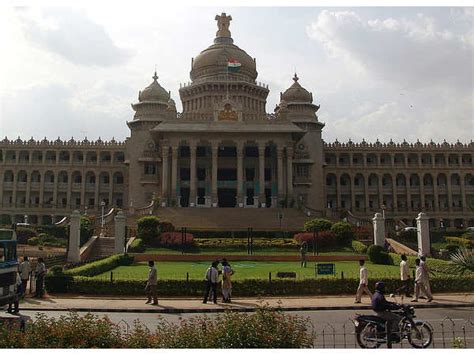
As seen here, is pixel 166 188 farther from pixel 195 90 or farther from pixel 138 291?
pixel 138 291

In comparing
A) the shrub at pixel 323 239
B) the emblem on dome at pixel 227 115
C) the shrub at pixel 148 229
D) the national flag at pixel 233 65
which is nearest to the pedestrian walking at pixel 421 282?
the shrub at pixel 323 239

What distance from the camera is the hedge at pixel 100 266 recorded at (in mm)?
20850

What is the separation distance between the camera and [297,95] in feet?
224


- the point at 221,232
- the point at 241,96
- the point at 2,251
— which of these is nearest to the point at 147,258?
the point at 221,232

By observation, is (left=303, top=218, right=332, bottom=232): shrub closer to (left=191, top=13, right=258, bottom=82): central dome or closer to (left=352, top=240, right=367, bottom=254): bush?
(left=352, top=240, right=367, bottom=254): bush

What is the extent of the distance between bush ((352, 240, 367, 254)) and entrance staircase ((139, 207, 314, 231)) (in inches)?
292

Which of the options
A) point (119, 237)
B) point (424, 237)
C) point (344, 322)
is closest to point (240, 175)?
point (119, 237)

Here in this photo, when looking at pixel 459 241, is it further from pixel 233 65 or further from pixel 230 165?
pixel 233 65

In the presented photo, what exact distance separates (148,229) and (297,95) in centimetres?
3948

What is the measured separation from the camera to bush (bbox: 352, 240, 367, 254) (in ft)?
107

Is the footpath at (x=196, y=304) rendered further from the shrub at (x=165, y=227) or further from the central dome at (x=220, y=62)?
the central dome at (x=220, y=62)

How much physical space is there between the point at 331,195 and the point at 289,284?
5514 cm

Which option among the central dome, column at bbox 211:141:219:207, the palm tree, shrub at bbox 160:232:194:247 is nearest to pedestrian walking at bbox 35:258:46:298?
the palm tree

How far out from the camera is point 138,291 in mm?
18625
